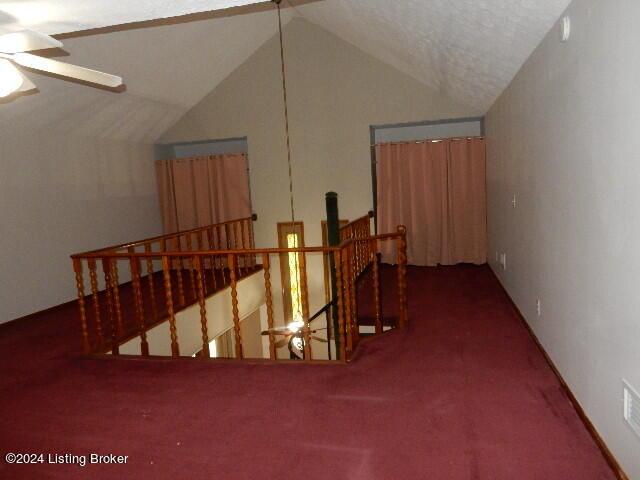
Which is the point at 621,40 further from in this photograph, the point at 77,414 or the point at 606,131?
the point at 77,414

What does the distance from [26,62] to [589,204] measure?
3.03 metres

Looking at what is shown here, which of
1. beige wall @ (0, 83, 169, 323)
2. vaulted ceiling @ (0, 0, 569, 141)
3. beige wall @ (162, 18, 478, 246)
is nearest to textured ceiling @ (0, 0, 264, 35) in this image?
vaulted ceiling @ (0, 0, 569, 141)

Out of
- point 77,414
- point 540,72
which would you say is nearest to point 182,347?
point 77,414

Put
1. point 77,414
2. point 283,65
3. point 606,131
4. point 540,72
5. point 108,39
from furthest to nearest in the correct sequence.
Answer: point 283,65, point 108,39, point 540,72, point 77,414, point 606,131

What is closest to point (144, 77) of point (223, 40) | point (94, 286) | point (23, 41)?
point (223, 40)

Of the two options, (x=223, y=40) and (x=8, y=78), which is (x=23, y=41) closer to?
(x=8, y=78)

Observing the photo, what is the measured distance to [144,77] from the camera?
17.5 feet

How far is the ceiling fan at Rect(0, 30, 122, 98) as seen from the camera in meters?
2.09

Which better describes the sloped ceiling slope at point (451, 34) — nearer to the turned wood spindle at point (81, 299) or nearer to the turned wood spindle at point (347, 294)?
the turned wood spindle at point (347, 294)

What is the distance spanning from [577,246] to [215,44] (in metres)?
5.05

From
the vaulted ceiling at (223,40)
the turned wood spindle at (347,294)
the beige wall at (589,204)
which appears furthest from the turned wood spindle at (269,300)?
the beige wall at (589,204)

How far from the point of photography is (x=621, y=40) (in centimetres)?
174

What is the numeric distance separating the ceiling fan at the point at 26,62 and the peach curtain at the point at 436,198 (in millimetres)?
4492

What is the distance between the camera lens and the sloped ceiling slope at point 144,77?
4.52 meters
